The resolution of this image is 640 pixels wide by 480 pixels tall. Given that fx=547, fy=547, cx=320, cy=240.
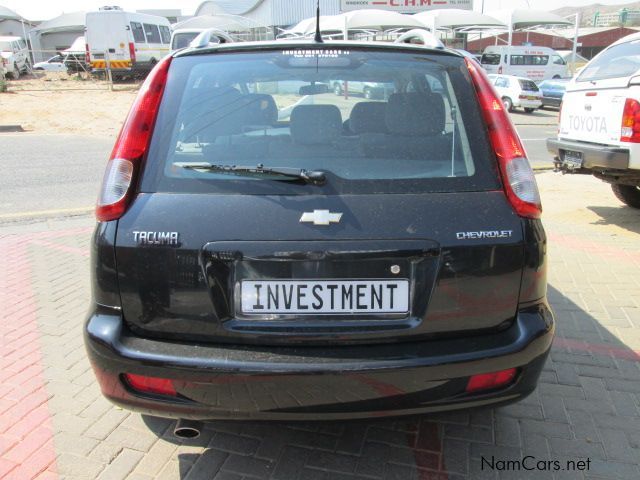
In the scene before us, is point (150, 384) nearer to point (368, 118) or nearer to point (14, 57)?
point (368, 118)

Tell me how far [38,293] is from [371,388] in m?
3.40

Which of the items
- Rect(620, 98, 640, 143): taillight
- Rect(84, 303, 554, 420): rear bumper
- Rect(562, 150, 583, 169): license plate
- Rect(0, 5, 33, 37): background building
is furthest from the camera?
Rect(0, 5, 33, 37): background building

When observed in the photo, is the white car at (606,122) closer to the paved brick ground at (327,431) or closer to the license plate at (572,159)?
the license plate at (572,159)

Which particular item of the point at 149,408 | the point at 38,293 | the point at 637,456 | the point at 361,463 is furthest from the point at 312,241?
the point at 38,293

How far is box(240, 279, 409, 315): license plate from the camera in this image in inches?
78.2

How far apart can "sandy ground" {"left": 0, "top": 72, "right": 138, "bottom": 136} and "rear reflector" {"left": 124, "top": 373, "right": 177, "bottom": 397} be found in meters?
13.3

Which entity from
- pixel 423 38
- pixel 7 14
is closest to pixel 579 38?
pixel 7 14

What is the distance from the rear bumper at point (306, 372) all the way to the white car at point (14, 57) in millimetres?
31577

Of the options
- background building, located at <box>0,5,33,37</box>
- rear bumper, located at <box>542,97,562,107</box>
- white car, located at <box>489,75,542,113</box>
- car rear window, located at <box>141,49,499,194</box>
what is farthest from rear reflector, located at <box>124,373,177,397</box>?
background building, located at <box>0,5,33,37</box>

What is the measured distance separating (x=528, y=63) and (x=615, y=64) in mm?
26421

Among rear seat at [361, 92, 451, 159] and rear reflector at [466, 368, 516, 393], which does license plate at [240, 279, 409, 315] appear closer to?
rear reflector at [466, 368, 516, 393]

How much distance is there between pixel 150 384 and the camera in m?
2.01

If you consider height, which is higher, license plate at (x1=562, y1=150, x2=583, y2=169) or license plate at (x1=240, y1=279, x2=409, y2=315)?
license plate at (x1=240, y1=279, x2=409, y2=315)

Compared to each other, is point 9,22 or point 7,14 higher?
point 7,14
